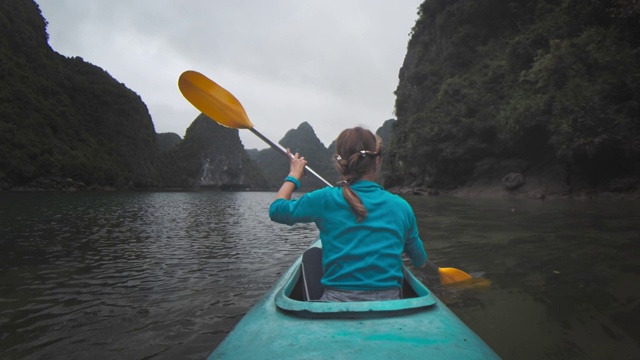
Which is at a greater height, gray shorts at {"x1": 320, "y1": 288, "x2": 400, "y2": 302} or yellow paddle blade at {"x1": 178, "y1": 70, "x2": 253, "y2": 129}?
yellow paddle blade at {"x1": 178, "y1": 70, "x2": 253, "y2": 129}

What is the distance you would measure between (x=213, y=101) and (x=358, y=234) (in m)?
2.96

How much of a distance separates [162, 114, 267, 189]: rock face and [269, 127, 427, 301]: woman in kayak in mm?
119435

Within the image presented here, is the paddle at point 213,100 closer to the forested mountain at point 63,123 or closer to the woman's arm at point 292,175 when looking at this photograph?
the woman's arm at point 292,175

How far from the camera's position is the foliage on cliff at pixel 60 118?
48688mm

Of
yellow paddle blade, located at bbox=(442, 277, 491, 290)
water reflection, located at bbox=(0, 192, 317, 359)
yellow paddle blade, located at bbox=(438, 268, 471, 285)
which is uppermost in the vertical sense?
yellow paddle blade, located at bbox=(438, 268, 471, 285)

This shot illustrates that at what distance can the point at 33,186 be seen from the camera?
44.3m

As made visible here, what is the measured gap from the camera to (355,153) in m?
1.83

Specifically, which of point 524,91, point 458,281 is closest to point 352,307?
point 458,281

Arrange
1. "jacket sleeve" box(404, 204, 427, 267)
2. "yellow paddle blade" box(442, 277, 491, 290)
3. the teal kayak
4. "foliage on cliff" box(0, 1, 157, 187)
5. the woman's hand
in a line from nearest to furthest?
the teal kayak
"jacket sleeve" box(404, 204, 427, 267)
the woman's hand
"yellow paddle blade" box(442, 277, 491, 290)
"foliage on cliff" box(0, 1, 157, 187)

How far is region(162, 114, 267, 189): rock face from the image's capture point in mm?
121125

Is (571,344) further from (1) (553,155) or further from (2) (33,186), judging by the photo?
(2) (33,186)

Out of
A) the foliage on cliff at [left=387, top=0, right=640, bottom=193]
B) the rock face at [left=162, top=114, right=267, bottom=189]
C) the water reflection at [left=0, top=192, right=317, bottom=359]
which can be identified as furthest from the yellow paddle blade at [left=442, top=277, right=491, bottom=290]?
the rock face at [left=162, top=114, right=267, bottom=189]

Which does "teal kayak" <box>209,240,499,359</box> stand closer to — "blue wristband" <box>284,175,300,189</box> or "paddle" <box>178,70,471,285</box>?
"blue wristband" <box>284,175,300,189</box>

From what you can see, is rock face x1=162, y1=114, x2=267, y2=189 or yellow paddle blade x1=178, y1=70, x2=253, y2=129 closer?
yellow paddle blade x1=178, y1=70, x2=253, y2=129
